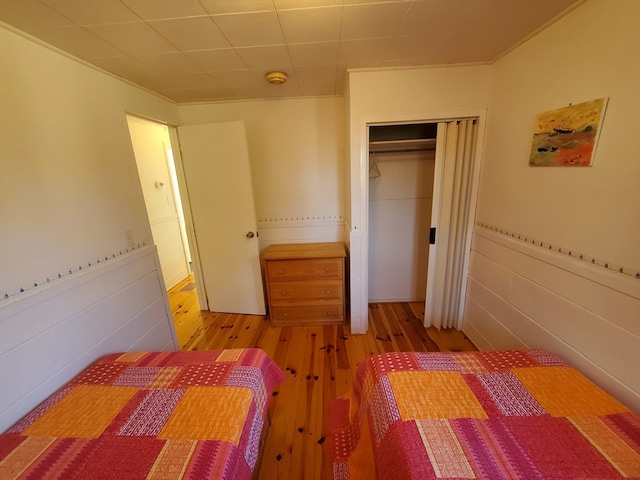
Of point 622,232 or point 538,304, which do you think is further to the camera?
point 538,304

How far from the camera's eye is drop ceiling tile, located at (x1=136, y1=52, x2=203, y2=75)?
150 centimetres

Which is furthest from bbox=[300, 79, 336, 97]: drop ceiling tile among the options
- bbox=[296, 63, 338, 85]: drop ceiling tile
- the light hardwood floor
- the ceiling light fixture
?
the light hardwood floor

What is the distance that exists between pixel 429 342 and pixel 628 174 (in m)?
1.69

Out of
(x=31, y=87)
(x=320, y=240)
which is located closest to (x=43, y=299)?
(x=31, y=87)

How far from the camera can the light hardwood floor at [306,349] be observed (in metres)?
1.35

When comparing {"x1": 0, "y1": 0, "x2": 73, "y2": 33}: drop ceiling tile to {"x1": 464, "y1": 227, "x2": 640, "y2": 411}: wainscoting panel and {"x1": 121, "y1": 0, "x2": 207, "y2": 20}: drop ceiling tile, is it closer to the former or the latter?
{"x1": 121, "y1": 0, "x2": 207, "y2": 20}: drop ceiling tile

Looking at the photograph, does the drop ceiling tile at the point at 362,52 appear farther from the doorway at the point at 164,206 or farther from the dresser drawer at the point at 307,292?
the doorway at the point at 164,206

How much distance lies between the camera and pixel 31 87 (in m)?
1.18

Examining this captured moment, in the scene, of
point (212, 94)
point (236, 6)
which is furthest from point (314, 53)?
point (212, 94)

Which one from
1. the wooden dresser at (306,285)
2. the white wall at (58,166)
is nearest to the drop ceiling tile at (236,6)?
the white wall at (58,166)

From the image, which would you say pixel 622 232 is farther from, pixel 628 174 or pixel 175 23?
pixel 175 23

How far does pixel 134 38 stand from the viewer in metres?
1.29

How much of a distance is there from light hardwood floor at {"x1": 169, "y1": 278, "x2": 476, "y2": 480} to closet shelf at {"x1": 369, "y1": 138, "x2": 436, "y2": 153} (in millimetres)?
1658

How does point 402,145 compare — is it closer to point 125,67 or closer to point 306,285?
point 306,285
